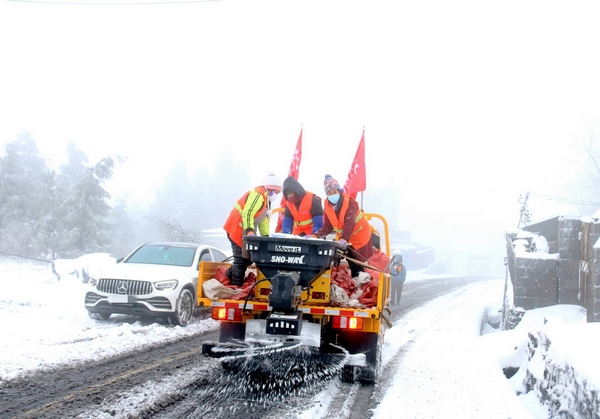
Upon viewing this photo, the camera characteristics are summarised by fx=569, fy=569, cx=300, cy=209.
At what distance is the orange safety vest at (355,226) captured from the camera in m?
7.72

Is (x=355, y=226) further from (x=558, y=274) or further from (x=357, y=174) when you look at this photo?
(x=357, y=174)

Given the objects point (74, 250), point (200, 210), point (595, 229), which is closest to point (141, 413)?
point (595, 229)

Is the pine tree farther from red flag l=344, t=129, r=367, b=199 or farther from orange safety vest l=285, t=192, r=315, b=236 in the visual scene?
orange safety vest l=285, t=192, r=315, b=236

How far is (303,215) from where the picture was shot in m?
8.22

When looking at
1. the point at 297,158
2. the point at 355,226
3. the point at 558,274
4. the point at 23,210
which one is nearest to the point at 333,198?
the point at 355,226

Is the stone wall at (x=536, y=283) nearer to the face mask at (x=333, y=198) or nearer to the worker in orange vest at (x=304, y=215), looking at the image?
the worker in orange vest at (x=304, y=215)

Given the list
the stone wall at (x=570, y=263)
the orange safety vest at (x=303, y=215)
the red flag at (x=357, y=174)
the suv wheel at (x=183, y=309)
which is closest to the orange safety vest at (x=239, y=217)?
the orange safety vest at (x=303, y=215)

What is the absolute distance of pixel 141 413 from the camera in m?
4.96

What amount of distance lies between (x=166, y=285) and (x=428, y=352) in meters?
4.63

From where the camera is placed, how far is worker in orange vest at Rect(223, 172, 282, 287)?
23.1 feet

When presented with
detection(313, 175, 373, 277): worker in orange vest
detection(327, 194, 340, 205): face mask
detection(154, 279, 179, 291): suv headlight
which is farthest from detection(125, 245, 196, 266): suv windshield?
detection(327, 194, 340, 205): face mask

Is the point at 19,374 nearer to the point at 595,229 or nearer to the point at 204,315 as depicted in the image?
the point at 204,315

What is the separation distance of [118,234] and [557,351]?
142ft

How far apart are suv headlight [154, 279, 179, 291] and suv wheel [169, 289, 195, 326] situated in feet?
0.73
